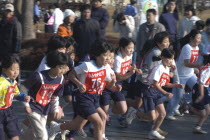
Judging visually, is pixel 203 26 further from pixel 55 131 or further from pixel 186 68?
pixel 55 131

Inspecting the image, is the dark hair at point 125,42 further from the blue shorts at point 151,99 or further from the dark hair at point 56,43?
the dark hair at point 56,43

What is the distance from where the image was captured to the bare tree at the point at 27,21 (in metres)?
13.8

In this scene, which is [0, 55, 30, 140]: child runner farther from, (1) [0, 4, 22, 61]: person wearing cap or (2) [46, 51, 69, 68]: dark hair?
(1) [0, 4, 22, 61]: person wearing cap

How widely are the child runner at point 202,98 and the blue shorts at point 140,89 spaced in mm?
845

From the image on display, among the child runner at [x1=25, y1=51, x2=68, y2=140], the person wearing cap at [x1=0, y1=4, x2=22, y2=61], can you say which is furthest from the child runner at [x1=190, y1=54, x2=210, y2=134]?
the person wearing cap at [x1=0, y1=4, x2=22, y2=61]

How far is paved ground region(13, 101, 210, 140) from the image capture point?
7.11 metres

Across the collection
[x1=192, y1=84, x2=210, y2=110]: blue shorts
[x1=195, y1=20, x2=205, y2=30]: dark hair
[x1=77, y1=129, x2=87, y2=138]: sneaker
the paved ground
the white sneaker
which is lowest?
the paved ground

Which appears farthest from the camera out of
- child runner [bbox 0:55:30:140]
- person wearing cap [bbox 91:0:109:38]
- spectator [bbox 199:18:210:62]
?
person wearing cap [bbox 91:0:109:38]

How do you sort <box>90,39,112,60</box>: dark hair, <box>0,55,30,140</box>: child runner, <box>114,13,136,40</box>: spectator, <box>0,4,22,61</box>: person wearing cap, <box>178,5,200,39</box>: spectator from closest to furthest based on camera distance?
<box>0,55,30,140</box>: child runner < <box>90,39,112,60</box>: dark hair < <box>0,4,22,61</box>: person wearing cap < <box>178,5,200,39</box>: spectator < <box>114,13,136,40</box>: spectator

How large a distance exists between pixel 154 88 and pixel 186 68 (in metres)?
1.31

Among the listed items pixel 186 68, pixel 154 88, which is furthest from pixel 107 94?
pixel 186 68

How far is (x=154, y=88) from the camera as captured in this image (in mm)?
7008

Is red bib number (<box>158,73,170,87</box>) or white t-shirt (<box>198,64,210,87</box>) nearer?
red bib number (<box>158,73,170,87</box>)

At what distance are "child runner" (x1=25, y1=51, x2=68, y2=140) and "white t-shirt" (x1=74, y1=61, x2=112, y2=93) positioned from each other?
283 millimetres
